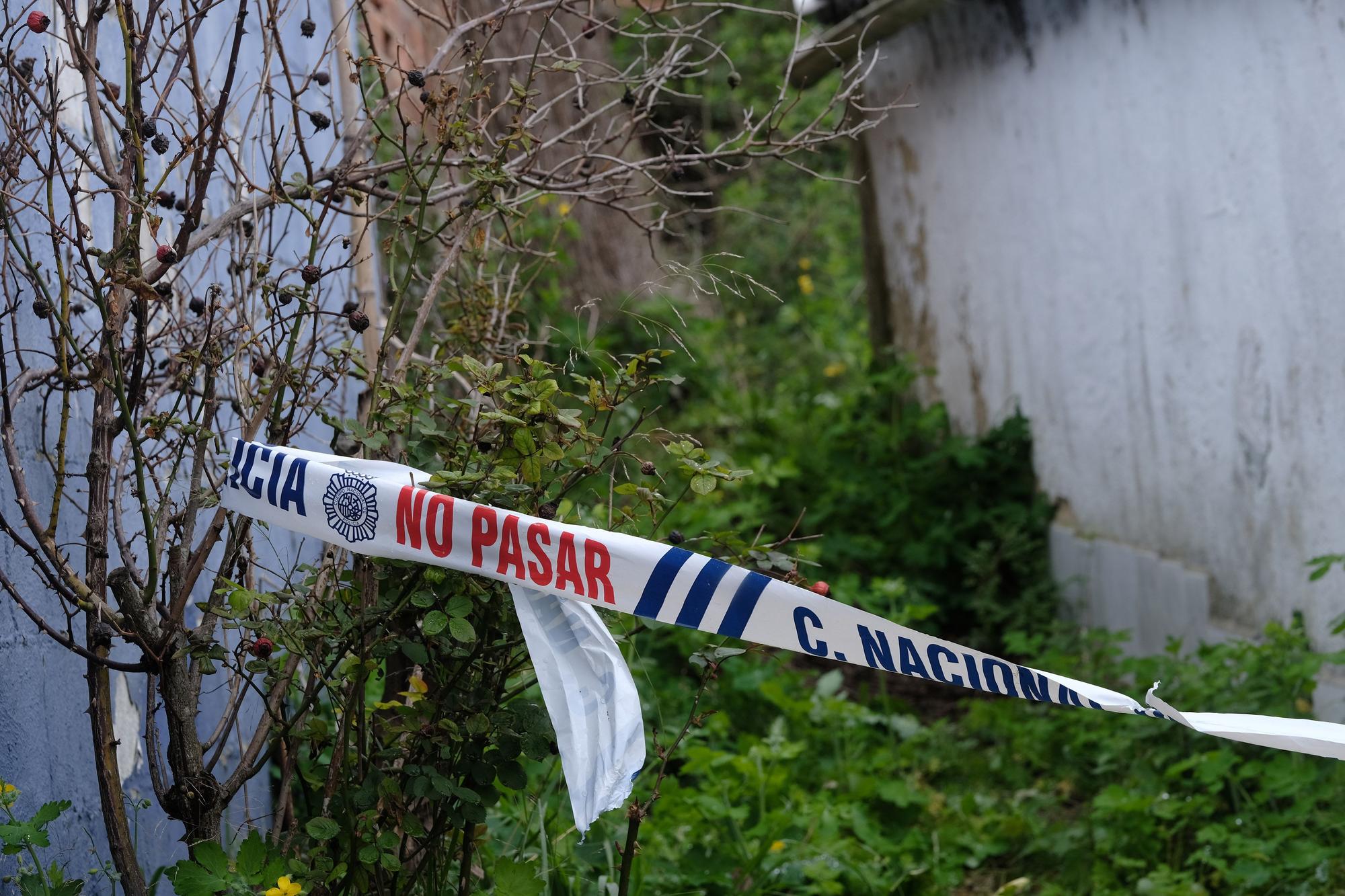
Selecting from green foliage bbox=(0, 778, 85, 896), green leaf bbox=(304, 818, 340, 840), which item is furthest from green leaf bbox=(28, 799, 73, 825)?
green leaf bbox=(304, 818, 340, 840)

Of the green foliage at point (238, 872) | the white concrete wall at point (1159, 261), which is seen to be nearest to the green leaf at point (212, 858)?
the green foliage at point (238, 872)

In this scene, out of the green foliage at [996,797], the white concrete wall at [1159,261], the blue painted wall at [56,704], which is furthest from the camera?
the white concrete wall at [1159,261]

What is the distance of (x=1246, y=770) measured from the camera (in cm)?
366

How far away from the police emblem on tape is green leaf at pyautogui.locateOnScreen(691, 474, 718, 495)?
1.75 feet

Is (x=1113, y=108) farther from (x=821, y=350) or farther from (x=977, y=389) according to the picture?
(x=821, y=350)

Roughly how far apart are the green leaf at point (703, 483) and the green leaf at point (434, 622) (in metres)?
0.46

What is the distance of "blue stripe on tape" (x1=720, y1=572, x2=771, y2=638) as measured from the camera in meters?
2.01

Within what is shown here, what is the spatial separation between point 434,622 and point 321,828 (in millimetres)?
420

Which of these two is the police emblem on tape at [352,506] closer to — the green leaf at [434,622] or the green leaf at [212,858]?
the green leaf at [434,622]

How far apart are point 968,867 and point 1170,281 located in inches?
94.1

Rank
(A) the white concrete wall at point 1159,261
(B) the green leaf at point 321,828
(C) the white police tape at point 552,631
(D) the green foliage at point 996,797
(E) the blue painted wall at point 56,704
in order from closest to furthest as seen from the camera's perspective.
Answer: (C) the white police tape at point 552,631, (B) the green leaf at point 321,828, (E) the blue painted wall at point 56,704, (D) the green foliage at point 996,797, (A) the white concrete wall at point 1159,261

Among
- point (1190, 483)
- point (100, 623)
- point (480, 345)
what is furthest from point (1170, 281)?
point (100, 623)

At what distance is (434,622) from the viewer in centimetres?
196

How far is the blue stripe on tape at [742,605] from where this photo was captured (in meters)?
2.01
